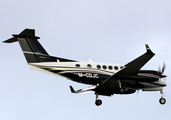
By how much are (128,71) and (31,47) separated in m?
8.49

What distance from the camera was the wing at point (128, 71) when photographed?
21.5 meters

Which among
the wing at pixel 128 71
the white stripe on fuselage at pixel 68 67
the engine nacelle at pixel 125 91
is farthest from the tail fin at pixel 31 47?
the engine nacelle at pixel 125 91

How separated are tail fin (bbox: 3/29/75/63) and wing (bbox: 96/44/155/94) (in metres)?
4.19

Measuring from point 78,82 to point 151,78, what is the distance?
6415 millimetres

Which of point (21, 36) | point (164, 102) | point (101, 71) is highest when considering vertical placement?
point (21, 36)

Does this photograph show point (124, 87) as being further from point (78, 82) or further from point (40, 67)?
point (40, 67)

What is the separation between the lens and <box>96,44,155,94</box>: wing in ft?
70.4

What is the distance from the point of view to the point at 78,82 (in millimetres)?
24172

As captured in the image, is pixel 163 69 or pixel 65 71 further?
pixel 163 69

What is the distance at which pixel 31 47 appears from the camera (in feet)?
78.2

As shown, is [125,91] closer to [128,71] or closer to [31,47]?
[128,71]

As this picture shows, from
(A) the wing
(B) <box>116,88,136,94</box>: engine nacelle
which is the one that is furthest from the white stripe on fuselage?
(B) <box>116,88,136,94</box>: engine nacelle

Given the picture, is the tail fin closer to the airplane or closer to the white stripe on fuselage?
the airplane

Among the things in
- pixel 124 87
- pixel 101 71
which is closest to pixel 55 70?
pixel 101 71
